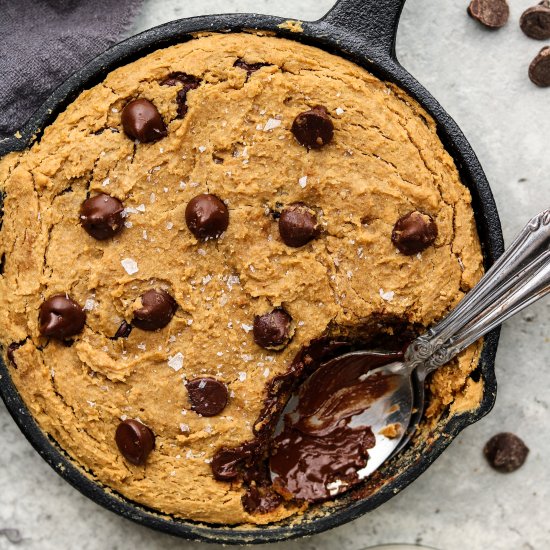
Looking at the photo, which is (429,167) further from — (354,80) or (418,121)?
(354,80)

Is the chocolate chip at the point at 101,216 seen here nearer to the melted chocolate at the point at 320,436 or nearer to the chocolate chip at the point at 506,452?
the melted chocolate at the point at 320,436

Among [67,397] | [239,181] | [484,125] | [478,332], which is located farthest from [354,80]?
[67,397]

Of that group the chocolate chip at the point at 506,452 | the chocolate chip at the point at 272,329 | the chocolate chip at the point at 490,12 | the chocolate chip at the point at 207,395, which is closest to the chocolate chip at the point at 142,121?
the chocolate chip at the point at 272,329

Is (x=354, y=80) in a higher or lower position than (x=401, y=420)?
higher

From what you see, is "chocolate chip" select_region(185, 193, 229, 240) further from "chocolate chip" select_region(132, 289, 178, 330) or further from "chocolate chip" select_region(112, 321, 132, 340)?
"chocolate chip" select_region(112, 321, 132, 340)

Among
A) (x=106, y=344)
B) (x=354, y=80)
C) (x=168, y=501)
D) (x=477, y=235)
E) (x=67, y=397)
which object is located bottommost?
(x=168, y=501)

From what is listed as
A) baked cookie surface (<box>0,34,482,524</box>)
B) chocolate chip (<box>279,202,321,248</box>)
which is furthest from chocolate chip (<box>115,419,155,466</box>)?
chocolate chip (<box>279,202,321,248</box>)
